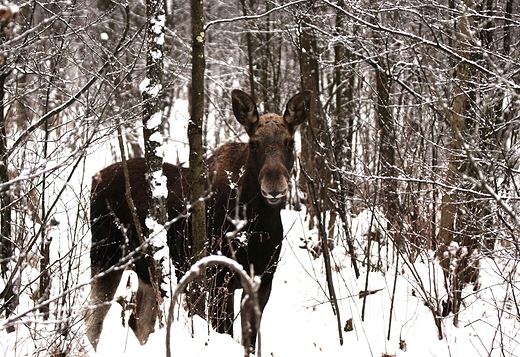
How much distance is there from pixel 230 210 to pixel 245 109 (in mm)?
1168

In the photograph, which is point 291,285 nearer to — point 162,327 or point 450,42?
point 162,327

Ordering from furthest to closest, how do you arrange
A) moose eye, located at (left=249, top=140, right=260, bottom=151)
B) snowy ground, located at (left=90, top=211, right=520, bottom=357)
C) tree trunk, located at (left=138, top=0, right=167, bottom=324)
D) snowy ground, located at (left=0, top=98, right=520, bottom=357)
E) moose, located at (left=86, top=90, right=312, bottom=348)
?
moose eye, located at (left=249, top=140, right=260, bottom=151), tree trunk, located at (left=138, top=0, right=167, bottom=324), moose, located at (left=86, top=90, right=312, bottom=348), snowy ground, located at (left=90, top=211, right=520, bottom=357), snowy ground, located at (left=0, top=98, right=520, bottom=357)

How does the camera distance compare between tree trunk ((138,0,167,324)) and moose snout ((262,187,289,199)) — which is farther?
tree trunk ((138,0,167,324))

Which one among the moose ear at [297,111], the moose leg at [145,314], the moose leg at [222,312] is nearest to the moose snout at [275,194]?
the moose leg at [222,312]

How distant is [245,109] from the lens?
20.8ft

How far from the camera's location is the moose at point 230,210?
5.69 m

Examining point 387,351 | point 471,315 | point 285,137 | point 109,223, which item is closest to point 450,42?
point 285,137

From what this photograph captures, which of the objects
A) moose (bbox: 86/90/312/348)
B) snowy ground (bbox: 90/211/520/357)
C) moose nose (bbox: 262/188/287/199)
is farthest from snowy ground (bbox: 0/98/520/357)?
moose nose (bbox: 262/188/287/199)

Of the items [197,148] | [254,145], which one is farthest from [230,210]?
[197,148]

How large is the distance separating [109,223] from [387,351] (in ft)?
11.9

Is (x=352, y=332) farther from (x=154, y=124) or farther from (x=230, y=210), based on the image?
(x=154, y=124)

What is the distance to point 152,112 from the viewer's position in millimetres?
5949

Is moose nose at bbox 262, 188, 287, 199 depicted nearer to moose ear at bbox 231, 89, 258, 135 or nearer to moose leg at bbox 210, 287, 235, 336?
moose leg at bbox 210, 287, 235, 336

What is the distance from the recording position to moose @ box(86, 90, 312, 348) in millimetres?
5691
